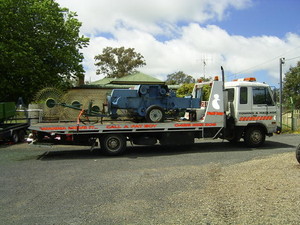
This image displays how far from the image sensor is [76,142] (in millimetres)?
9406

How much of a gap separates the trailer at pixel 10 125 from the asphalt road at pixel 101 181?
5.15 ft

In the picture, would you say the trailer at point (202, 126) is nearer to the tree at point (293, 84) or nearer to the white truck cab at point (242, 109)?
the white truck cab at point (242, 109)

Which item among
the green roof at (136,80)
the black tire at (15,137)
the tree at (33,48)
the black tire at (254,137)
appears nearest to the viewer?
the black tire at (254,137)

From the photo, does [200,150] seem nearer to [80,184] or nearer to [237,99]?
[237,99]

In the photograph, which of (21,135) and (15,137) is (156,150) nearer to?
(15,137)

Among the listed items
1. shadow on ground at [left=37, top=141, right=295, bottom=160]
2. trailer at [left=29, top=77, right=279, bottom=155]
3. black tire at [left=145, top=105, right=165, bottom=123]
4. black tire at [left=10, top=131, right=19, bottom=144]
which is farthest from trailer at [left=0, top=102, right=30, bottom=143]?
black tire at [left=145, top=105, right=165, bottom=123]


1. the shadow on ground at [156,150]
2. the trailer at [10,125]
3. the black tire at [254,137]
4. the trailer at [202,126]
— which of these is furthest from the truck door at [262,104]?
the trailer at [10,125]

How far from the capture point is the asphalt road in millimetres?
4582

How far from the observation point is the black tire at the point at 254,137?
11.1 metres

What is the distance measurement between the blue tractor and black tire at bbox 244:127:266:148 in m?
3.00

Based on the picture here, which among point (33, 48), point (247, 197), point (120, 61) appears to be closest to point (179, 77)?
point (120, 61)

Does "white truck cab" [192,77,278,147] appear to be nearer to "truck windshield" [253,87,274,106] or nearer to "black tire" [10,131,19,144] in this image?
"truck windshield" [253,87,274,106]

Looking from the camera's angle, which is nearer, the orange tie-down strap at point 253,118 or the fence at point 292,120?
A: the orange tie-down strap at point 253,118

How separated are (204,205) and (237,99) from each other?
21.6ft
